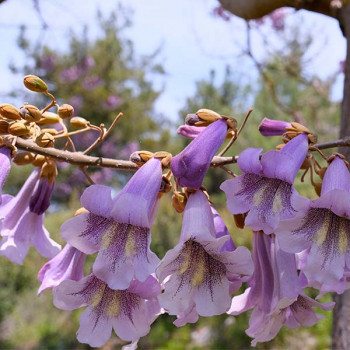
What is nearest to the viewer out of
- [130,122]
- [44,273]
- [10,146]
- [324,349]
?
[10,146]

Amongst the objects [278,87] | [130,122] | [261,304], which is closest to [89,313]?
[261,304]

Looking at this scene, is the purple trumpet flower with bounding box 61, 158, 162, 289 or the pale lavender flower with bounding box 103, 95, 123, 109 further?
the pale lavender flower with bounding box 103, 95, 123, 109

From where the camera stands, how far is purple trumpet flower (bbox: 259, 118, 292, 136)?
816 mm

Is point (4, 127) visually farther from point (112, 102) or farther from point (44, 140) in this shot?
point (112, 102)

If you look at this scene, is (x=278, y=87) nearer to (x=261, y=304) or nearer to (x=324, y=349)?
(x=324, y=349)

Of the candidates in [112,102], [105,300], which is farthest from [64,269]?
[112,102]

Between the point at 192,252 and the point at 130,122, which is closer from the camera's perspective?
the point at 192,252

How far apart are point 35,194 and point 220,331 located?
431 cm

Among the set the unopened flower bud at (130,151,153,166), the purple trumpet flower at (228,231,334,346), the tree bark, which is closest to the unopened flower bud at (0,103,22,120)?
the unopened flower bud at (130,151,153,166)

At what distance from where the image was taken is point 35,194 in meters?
1.00

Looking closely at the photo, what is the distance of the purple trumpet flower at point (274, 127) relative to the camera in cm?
82

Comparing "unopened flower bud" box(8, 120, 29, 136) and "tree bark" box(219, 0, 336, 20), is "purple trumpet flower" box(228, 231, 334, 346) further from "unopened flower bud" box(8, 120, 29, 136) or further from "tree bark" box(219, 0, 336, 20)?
"tree bark" box(219, 0, 336, 20)

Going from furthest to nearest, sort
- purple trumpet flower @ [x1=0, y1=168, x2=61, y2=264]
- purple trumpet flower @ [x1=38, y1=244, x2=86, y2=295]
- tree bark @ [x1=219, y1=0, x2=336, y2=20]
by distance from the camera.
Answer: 1. tree bark @ [x1=219, y1=0, x2=336, y2=20]
2. purple trumpet flower @ [x1=0, y1=168, x2=61, y2=264]
3. purple trumpet flower @ [x1=38, y1=244, x2=86, y2=295]

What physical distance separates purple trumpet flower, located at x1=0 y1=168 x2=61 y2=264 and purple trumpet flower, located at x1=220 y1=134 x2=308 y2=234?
45cm
